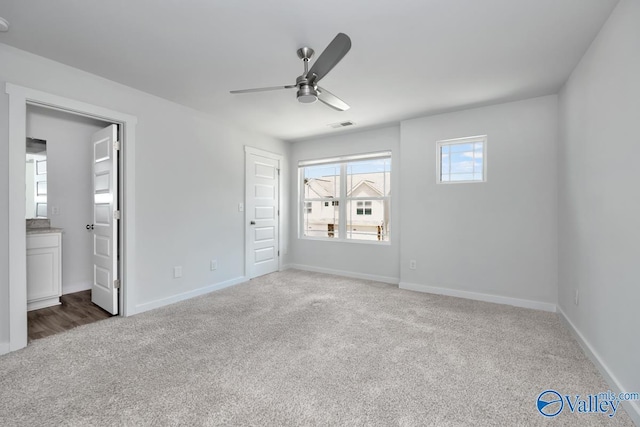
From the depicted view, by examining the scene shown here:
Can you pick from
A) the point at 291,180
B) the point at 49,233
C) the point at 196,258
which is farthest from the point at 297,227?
the point at 49,233

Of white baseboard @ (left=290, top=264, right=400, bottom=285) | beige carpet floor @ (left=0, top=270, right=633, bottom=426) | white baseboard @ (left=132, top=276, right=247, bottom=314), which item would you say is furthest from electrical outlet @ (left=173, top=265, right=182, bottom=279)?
white baseboard @ (left=290, top=264, right=400, bottom=285)

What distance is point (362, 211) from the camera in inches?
194

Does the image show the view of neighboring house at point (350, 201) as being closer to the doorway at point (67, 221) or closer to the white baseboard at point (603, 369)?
the white baseboard at point (603, 369)

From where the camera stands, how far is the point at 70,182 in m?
4.11

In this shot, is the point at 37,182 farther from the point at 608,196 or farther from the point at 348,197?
the point at 608,196

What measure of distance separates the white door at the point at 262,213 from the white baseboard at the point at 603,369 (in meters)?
3.96

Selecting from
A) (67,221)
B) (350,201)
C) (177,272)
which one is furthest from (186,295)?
(350,201)

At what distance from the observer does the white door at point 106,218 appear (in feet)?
10.1

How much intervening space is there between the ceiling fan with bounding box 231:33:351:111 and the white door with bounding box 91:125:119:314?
6.21ft

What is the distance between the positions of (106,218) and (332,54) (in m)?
2.99

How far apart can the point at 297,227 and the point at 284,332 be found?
115 inches

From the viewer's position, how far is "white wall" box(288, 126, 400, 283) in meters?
4.48

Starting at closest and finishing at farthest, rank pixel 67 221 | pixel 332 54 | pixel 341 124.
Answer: pixel 332 54, pixel 67 221, pixel 341 124
